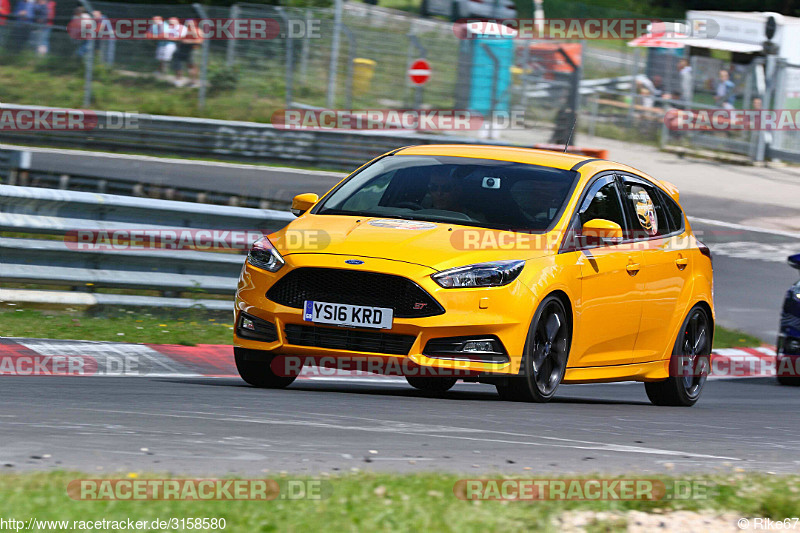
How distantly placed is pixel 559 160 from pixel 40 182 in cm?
1076

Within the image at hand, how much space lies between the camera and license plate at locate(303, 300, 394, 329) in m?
7.32

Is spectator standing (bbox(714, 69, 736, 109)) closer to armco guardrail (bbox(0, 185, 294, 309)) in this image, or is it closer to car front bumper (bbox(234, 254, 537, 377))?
armco guardrail (bbox(0, 185, 294, 309))

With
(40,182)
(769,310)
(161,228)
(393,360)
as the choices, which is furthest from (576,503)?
(40,182)

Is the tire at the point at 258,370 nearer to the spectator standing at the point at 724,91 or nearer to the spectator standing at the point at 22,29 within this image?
the spectator standing at the point at 22,29

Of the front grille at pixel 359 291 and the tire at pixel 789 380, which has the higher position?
the front grille at pixel 359 291

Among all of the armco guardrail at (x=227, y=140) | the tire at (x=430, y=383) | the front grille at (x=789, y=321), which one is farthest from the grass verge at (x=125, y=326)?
the armco guardrail at (x=227, y=140)

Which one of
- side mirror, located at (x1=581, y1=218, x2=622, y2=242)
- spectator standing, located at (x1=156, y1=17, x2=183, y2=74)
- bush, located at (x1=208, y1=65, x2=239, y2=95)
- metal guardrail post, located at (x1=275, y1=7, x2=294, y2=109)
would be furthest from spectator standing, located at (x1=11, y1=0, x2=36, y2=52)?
side mirror, located at (x1=581, y1=218, x2=622, y2=242)

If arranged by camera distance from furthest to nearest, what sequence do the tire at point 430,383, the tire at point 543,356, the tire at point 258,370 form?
the tire at point 430,383 → the tire at point 258,370 → the tire at point 543,356

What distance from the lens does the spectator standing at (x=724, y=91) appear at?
2997 cm

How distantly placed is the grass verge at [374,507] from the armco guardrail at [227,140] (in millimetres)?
19890

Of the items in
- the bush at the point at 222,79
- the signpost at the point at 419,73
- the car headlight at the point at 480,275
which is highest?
the car headlight at the point at 480,275

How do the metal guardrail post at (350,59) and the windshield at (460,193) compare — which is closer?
the windshield at (460,193)

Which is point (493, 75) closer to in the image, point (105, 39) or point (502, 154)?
point (105, 39)

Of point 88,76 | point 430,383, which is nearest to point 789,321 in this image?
point 430,383
